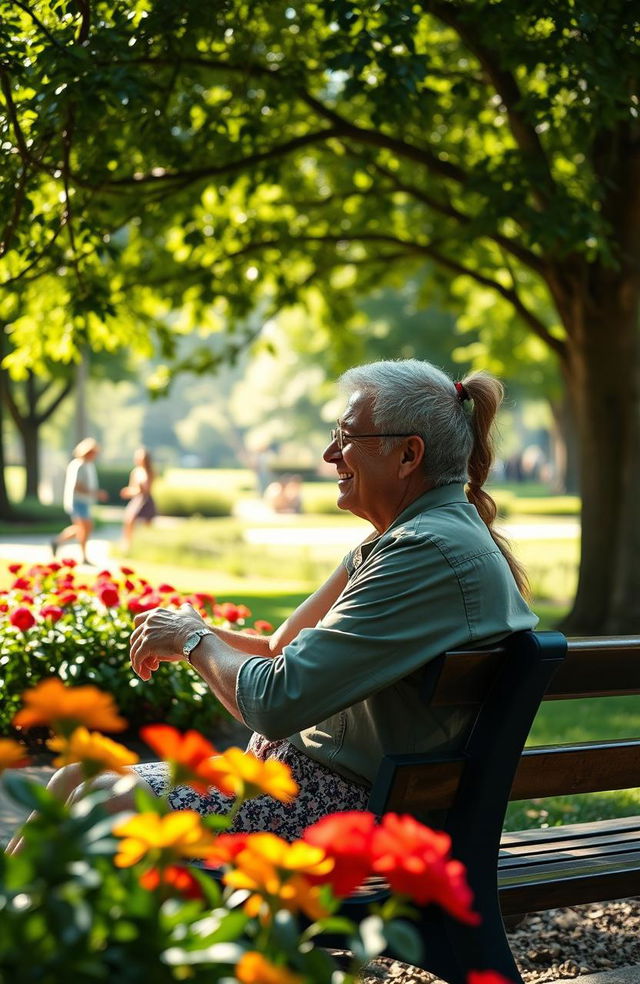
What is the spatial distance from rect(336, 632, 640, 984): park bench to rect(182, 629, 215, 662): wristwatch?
536 millimetres

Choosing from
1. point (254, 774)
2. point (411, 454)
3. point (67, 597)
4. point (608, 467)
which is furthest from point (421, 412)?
point (608, 467)

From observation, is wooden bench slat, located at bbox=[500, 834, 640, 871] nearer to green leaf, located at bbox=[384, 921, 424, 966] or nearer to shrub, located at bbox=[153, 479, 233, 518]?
green leaf, located at bbox=[384, 921, 424, 966]

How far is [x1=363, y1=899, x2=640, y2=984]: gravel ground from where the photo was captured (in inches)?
140

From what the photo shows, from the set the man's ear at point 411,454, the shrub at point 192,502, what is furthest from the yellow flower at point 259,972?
the shrub at point 192,502

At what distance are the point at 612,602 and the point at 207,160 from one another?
16.0ft

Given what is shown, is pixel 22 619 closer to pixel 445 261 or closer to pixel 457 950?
pixel 457 950

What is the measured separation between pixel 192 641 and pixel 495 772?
0.69 metres

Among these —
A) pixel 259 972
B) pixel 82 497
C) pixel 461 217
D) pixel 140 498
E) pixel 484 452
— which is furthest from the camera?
pixel 140 498

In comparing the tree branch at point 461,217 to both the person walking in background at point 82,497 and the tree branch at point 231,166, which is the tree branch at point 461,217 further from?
the person walking in background at point 82,497

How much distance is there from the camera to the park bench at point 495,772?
244 cm

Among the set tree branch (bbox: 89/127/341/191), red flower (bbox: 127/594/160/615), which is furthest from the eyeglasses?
tree branch (bbox: 89/127/341/191)

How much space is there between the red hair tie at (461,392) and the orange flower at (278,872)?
173 centimetres

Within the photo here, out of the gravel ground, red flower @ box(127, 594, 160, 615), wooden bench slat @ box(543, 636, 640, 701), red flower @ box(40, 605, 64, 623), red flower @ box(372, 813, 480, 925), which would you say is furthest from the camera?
red flower @ box(40, 605, 64, 623)

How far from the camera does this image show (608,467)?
10930 millimetres
